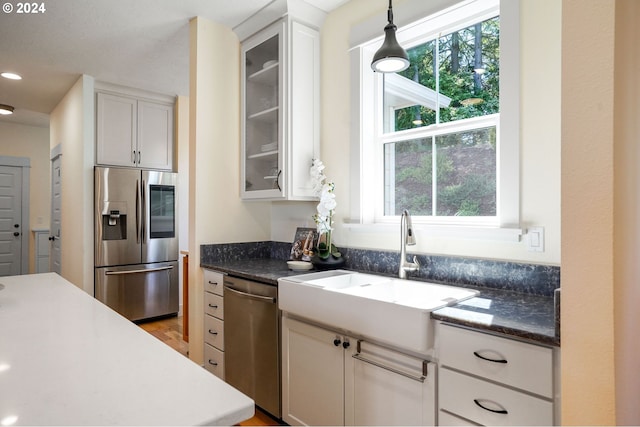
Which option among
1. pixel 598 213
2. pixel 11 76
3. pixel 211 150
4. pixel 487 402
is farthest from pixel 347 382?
pixel 11 76

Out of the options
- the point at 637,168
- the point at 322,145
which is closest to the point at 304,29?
the point at 322,145

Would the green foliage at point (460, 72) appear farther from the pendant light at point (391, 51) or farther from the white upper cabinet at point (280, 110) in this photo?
the white upper cabinet at point (280, 110)

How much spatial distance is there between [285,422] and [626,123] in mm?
2008

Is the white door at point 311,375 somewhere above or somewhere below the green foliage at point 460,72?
below

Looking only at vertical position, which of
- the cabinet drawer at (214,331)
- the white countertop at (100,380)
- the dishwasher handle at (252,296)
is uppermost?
the white countertop at (100,380)

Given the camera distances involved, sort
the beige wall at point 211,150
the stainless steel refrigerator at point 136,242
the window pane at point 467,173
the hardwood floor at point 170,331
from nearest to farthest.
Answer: the window pane at point 467,173
the beige wall at point 211,150
the hardwood floor at point 170,331
the stainless steel refrigerator at point 136,242

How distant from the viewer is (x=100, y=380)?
79 cm

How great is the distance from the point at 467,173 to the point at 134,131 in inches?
146

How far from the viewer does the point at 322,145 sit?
106 inches

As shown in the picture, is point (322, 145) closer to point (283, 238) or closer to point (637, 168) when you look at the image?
point (283, 238)

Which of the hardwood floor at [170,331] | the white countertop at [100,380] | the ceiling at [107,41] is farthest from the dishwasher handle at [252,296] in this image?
the ceiling at [107,41]

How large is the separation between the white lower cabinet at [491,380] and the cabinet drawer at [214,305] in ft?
5.17

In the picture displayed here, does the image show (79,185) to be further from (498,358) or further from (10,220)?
(498,358)

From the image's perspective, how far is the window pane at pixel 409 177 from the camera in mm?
2205
